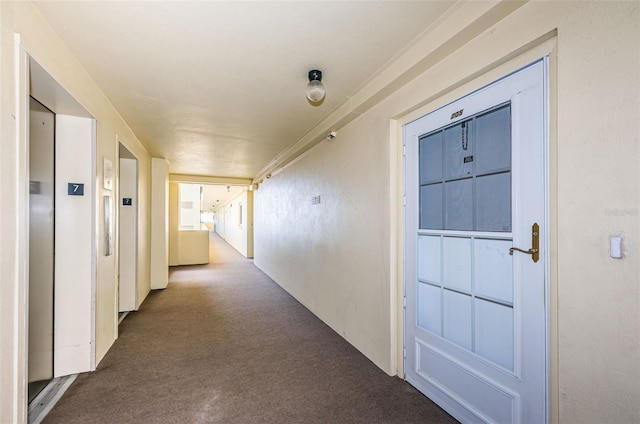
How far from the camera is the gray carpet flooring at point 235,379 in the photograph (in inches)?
79.8

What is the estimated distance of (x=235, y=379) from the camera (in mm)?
2473

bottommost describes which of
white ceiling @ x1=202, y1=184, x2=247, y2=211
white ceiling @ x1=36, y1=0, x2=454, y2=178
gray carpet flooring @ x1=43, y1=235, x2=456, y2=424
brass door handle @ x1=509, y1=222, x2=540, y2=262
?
gray carpet flooring @ x1=43, y1=235, x2=456, y2=424

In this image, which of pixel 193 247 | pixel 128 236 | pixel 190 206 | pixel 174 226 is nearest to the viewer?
pixel 128 236

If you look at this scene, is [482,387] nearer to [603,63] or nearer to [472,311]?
[472,311]

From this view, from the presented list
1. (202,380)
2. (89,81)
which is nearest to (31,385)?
(202,380)

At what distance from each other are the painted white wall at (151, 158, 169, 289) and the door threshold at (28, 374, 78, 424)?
331 centimetres

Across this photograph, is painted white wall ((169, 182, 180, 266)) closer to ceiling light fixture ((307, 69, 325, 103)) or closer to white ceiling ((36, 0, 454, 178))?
white ceiling ((36, 0, 454, 178))

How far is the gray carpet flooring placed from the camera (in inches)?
79.8

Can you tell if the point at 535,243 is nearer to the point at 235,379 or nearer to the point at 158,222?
the point at 235,379

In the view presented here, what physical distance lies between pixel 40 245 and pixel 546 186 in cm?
352

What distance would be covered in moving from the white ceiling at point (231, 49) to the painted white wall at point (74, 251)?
590mm

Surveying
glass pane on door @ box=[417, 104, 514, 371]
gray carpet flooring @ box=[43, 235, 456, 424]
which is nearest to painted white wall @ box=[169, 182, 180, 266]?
gray carpet flooring @ box=[43, 235, 456, 424]

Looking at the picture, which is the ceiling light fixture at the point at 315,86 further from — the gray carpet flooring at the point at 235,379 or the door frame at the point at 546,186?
the gray carpet flooring at the point at 235,379

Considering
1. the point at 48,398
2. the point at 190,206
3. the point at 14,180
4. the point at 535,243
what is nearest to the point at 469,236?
the point at 535,243
